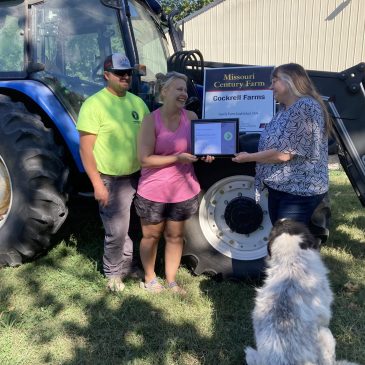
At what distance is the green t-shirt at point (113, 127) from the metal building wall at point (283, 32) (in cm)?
788

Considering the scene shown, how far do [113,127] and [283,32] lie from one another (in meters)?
8.50

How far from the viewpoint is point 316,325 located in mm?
2174

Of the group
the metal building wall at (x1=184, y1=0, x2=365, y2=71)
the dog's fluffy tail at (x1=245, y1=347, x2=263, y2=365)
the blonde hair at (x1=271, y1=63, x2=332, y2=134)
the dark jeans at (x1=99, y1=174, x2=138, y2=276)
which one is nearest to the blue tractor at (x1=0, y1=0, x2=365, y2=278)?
the dark jeans at (x1=99, y1=174, x2=138, y2=276)

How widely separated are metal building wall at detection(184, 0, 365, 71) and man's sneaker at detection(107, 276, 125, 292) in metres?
8.16

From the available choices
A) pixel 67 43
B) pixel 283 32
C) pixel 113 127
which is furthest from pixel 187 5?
pixel 113 127

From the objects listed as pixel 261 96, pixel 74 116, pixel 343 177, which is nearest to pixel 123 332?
pixel 74 116

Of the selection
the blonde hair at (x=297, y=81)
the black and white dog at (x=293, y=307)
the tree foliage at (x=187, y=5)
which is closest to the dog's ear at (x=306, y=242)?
the black and white dog at (x=293, y=307)

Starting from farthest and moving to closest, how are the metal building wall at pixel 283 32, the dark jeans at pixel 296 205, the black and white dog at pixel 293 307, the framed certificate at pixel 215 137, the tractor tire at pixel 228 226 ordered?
1. the metal building wall at pixel 283 32
2. the tractor tire at pixel 228 226
3. the framed certificate at pixel 215 137
4. the dark jeans at pixel 296 205
5. the black and white dog at pixel 293 307

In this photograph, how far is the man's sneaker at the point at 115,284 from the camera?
3.50 m

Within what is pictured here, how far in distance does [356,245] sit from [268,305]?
2.38 meters

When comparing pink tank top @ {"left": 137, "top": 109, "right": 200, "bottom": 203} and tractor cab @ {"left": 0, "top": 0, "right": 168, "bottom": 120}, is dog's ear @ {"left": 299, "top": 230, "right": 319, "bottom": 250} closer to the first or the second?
pink tank top @ {"left": 137, "top": 109, "right": 200, "bottom": 203}

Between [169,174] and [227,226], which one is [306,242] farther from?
[227,226]

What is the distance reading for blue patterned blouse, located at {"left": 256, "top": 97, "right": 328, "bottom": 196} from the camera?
8.29 ft

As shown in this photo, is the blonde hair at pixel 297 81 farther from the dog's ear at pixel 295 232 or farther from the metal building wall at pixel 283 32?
the metal building wall at pixel 283 32
